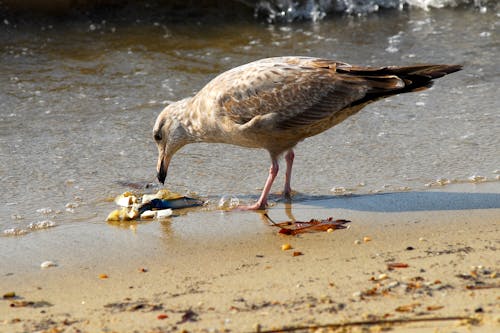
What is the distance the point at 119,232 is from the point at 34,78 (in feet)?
14.7

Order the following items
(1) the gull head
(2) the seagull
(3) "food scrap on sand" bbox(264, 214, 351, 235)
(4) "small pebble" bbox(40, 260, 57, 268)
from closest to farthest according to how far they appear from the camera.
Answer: (4) "small pebble" bbox(40, 260, 57, 268)
(3) "food scrap on sand" bbox(264, 214, 351, 235)
(2) the seagull
(1) the gull head

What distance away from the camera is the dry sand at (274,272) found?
4211mm

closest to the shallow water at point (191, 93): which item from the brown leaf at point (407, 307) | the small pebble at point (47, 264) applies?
the small pebble at point (47, 264)

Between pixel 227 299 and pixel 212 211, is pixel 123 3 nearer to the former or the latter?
pixel 212 211

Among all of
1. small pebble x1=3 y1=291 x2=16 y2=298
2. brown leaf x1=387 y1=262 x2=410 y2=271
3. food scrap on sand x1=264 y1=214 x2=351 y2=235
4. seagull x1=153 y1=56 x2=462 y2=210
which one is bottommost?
food scrap on sand x1=264 y1=214 x2=351 y2=235

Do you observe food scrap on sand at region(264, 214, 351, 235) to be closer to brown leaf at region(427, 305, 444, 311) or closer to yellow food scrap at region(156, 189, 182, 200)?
yellow food scrap at region(156, 189, 182, 200)

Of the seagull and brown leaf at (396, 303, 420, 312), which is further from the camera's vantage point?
the seagull

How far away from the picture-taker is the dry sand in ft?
13.8

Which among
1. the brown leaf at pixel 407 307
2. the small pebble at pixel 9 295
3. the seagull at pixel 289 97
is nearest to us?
the brown leaf at pixel 407 307

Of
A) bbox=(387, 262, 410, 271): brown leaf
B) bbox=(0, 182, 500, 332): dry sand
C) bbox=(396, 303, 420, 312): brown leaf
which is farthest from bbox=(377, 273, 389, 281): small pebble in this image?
bbox=(396, 303, 420, 312): brown leaf

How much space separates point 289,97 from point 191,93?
9.69 feet

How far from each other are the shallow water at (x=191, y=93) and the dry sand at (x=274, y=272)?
1.70 feet

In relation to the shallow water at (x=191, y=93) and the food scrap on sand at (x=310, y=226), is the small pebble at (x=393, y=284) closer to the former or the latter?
the food scrap on sand at (x=310, y=226)

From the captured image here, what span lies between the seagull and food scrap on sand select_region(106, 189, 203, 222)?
471 mm
